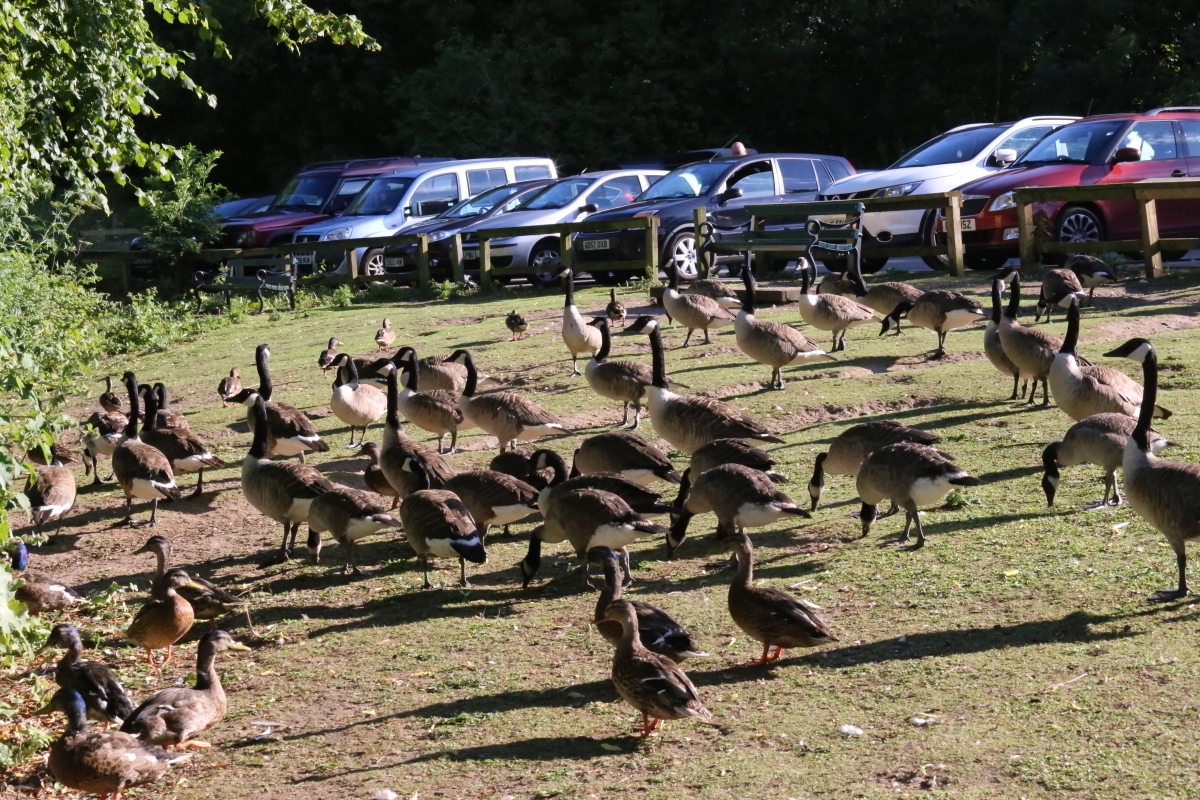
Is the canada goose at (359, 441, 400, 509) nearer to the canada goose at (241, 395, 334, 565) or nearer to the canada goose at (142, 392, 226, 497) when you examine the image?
the canada goose at (241, 395, 334, 565)

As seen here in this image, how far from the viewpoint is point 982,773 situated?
5.49m

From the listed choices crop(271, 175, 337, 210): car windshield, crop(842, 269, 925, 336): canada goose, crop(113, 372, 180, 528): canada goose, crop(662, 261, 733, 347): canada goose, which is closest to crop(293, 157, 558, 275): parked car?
crop(271, 175, 337, 210): car windshield

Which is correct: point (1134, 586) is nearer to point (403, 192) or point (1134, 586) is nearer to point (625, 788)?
point (625, 788)

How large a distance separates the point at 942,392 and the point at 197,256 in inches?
770

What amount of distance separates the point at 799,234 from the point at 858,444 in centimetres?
1041

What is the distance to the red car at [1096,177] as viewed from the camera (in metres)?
19.4

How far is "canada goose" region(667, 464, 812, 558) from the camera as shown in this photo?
8.22m

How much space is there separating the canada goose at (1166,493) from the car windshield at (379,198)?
21.9 metres

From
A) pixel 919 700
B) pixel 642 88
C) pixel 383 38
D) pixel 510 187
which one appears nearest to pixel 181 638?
pixel 919 700

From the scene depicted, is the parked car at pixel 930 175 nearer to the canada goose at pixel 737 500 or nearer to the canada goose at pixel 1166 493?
the canada goose at pixel 737 500

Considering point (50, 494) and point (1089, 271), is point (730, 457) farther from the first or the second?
point (1089, 271)

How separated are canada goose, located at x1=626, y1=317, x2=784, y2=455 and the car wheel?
11016 millimetres

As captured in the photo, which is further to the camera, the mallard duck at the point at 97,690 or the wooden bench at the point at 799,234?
the wooden bench at the point at 799,234

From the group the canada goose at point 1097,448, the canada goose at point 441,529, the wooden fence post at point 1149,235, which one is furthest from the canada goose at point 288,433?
the wooden fence post at point 1149,235
